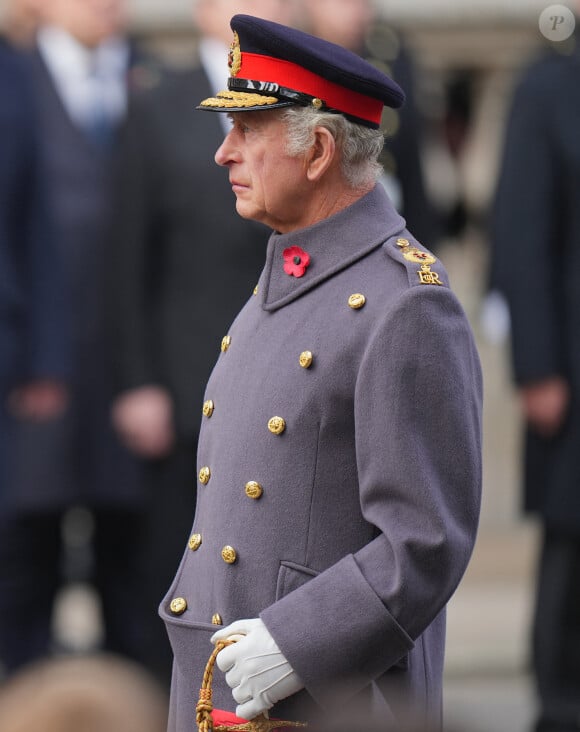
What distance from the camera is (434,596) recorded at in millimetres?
2949

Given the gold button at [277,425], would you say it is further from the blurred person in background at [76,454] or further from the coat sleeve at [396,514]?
the blurred person in background at [76,454]

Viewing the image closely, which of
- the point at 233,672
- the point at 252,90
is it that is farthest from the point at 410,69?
the point at 233,672

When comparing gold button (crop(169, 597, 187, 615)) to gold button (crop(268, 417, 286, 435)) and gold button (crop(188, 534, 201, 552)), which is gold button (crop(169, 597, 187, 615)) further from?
gold button (crop(268, 417, 286, 435))

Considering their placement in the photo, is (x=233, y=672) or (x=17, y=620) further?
(x=17, y=620)

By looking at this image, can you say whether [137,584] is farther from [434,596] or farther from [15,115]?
[434,596]

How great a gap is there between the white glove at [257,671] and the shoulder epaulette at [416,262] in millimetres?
580

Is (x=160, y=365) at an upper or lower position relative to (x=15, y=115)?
lower

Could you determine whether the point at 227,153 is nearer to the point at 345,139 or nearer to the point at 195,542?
the point at 345,139

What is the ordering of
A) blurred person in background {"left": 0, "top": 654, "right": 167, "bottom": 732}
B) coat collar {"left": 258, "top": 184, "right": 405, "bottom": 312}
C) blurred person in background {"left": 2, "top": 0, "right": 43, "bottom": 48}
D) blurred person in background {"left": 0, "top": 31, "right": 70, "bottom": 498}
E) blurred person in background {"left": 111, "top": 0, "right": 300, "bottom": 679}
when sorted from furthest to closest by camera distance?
blurred person in background {"left": 2, "top": 0, "right": 43, "bottom": 48}, blurred person in background {"left": 0, "top": 31, "right": 70, "bottom": 498}, blurred person in background {"left": 111, "top": 0, "right": 300, "bottom": 679}, coat collar {"left": 258, "top": 184, "right": 405, "bottom": 312}, blurred person in background {"left": 0, "top": 654, "right": 167, "bottom": 732}

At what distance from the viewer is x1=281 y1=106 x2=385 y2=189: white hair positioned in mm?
3098

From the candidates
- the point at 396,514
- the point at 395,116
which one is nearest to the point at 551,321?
the point at 395,116

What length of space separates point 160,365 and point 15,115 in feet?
2.77

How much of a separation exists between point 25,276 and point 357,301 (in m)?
2.81

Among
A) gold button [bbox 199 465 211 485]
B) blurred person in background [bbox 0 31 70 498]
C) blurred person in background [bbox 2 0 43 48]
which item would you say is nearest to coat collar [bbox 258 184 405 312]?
gold button [bbox 199 465 211 485]
